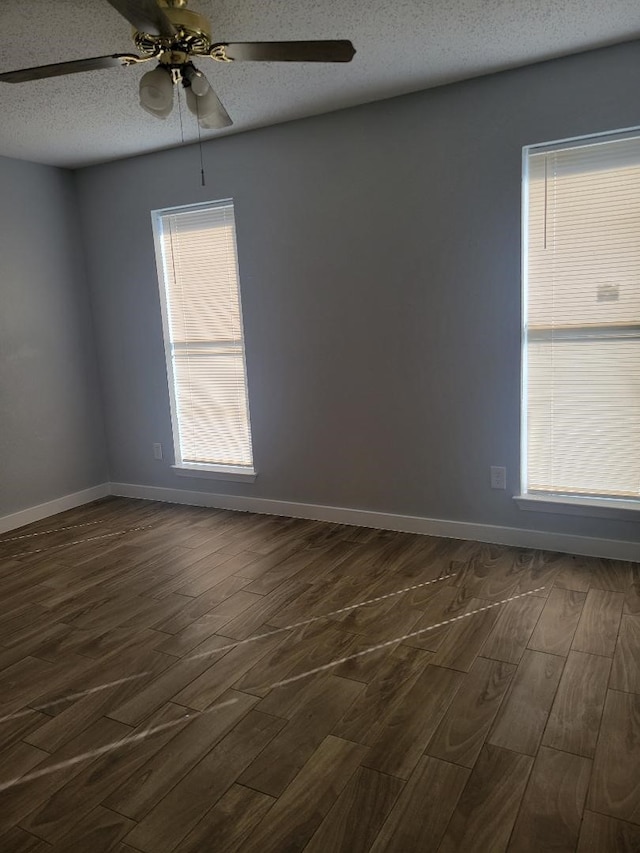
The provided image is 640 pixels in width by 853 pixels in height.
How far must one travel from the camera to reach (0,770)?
5.96ft

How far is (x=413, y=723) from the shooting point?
1932 mm

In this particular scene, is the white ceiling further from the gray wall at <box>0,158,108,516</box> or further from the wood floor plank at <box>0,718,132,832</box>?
the wood floor plank at <box>0,718,132,832</box>

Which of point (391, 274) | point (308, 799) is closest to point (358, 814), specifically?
point (308, 799)

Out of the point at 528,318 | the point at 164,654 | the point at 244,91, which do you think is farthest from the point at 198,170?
the point at 164,654

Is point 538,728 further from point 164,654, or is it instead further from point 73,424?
point 73,424

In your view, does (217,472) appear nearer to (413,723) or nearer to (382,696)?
(382,696)

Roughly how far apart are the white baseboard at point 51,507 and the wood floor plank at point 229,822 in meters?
3.07

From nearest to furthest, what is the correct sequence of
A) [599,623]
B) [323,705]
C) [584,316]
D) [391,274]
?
[323,705]
[599,623]
[584,316]
[391,274]

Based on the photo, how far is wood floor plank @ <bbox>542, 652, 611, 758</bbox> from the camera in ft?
5.94

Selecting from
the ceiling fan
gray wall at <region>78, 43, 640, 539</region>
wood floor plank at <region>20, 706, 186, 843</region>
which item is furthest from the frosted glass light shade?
wood floor plank at <region>20, 706, 186, 843</region>

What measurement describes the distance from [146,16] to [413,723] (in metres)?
2.32

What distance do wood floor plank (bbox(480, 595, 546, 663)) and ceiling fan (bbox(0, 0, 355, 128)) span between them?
2.17m

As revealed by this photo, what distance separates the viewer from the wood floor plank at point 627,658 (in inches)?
81.3

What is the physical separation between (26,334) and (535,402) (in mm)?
3461
